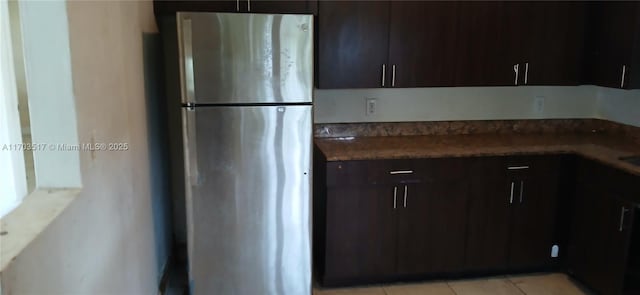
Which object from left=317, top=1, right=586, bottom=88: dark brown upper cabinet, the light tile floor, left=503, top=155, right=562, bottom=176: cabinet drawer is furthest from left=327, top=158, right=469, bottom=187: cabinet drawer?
the light tile floor

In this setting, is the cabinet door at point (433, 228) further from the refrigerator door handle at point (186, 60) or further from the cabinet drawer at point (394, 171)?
the refrigerator door handle at point (186, 60)

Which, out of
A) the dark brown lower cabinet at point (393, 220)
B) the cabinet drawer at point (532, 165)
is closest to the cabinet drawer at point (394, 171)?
the dark brown lower cabinet at point (393, 220)

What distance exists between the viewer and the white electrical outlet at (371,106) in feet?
11.1

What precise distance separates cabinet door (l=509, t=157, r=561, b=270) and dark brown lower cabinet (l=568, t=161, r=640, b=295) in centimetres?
13

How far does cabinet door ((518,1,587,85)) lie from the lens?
315 cm

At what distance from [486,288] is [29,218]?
2.62m

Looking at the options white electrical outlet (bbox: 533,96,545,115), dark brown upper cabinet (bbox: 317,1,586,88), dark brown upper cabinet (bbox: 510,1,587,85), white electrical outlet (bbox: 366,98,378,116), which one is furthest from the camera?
white electrical outlet (bbox: 533,96,545,115)

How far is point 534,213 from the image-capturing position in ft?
10.3

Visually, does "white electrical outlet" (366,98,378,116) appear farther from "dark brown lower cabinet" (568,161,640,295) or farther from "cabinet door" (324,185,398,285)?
"dark brown lower cabinet" (568,161,640,295)

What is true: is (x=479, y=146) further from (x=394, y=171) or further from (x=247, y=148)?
(x=247, y=148)

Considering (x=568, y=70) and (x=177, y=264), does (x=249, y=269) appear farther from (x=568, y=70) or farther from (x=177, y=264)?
(x=568, y=70)

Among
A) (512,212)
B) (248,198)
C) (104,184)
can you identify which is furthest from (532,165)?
(104,184)

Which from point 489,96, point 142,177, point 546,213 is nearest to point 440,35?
point 489,96

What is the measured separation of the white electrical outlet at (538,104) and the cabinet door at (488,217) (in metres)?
0.81
